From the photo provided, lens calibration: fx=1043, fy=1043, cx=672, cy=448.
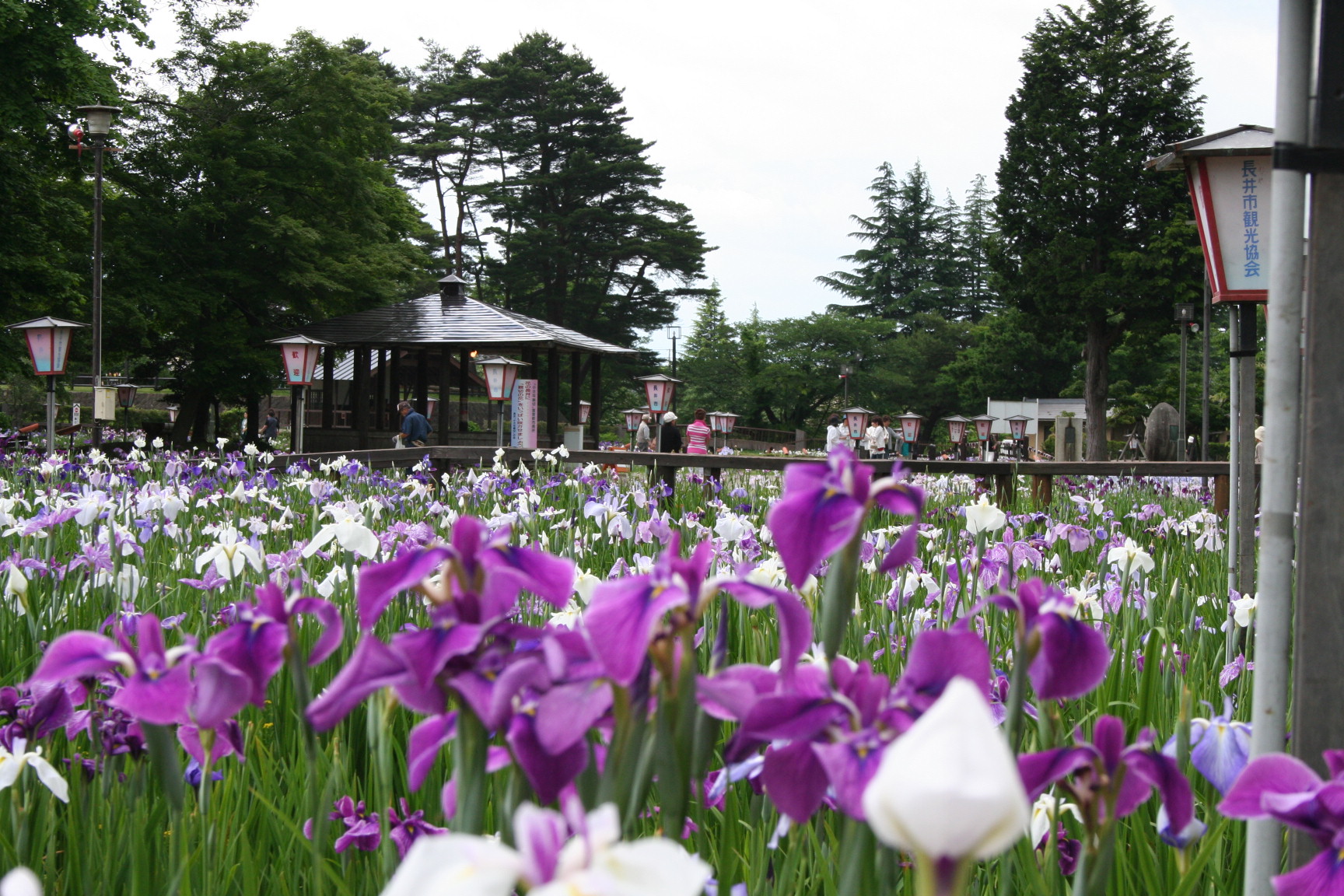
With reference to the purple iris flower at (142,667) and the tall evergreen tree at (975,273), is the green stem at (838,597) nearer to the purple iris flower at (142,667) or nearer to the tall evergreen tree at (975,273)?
the purple iris flower at (142,667)

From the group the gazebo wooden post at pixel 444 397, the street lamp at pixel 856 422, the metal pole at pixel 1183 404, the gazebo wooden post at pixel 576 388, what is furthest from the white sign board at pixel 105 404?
the street lamp at pixel 856 422

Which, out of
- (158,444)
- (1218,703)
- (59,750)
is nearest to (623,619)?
(59,750)

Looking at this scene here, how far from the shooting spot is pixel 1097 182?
104 feet

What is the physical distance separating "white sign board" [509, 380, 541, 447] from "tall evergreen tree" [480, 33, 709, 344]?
865 inches

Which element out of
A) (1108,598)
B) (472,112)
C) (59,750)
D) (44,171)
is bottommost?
(59,750)

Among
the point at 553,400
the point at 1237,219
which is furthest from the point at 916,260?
the point at 1237,219

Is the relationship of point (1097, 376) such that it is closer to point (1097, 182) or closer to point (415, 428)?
point (1097, 182)

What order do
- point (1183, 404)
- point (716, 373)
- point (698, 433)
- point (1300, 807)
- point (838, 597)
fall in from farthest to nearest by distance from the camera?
point (716, 373) < point (1183, 404) < point (698, 433) < point (838, 597) < point (1300, 807)

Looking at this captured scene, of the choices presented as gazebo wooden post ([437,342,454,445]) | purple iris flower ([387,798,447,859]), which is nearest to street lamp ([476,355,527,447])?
gazebo wooden post ([437,342,454,445])

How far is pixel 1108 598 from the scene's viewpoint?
9.70 feet

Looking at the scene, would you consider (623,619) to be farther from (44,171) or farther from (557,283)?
(557,283)

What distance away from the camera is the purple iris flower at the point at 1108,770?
2.34ft

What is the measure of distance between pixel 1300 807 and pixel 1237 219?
11.5ft

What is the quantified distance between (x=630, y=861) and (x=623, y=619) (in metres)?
0.21
